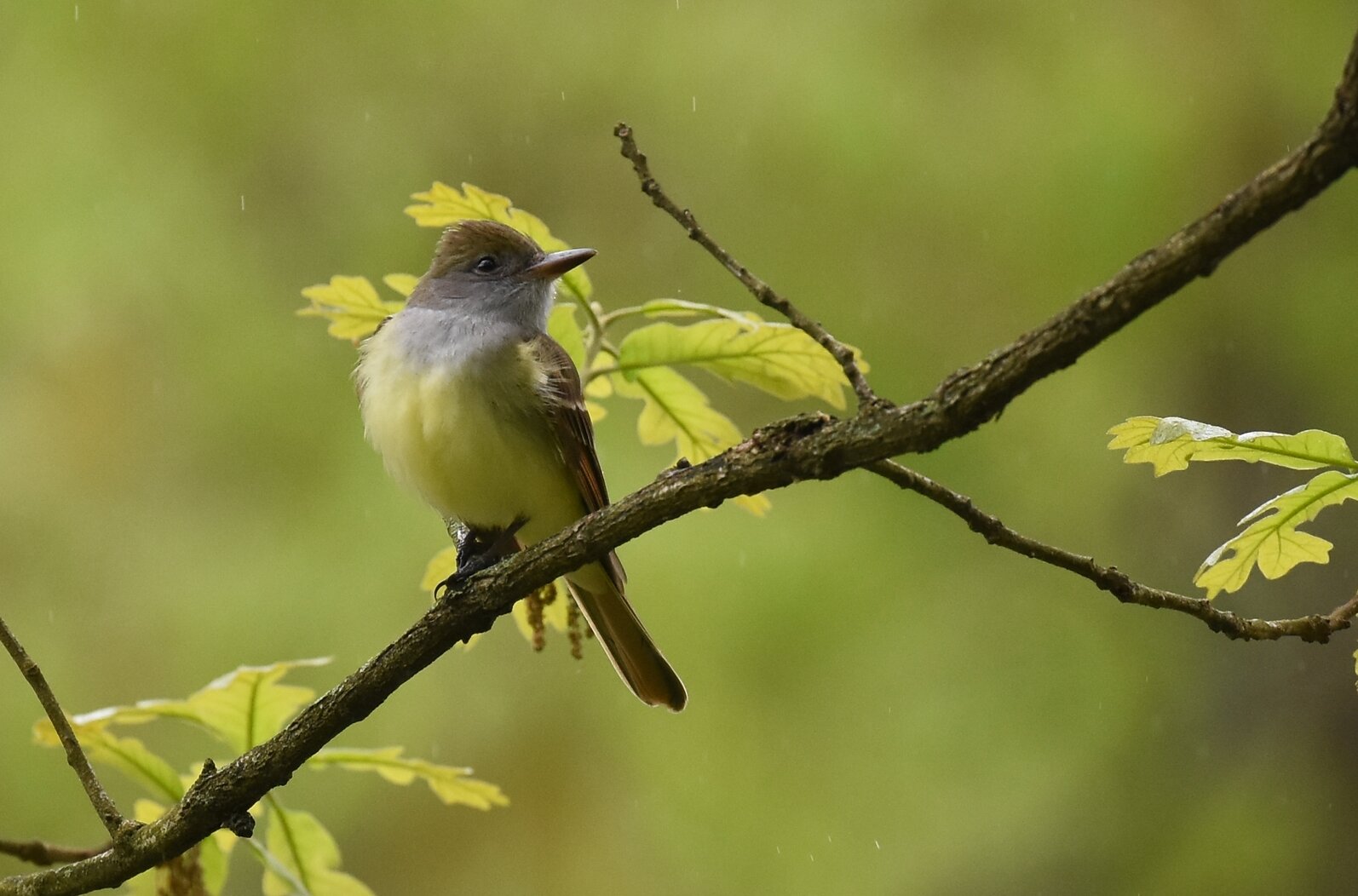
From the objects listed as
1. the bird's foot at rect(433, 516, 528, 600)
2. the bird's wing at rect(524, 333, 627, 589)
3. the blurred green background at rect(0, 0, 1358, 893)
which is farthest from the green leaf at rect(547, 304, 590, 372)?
the blurred green background at rect(0, 0, 1358, 893)

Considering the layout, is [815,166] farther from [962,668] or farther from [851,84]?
[962,668]

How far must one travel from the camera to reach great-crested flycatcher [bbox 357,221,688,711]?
113 inches

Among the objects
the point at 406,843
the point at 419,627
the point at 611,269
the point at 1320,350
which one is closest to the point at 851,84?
the point at 611,269

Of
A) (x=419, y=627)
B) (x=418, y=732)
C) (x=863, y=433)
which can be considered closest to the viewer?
(x=863, y=433)

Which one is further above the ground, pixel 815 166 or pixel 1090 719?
pixel 815 166

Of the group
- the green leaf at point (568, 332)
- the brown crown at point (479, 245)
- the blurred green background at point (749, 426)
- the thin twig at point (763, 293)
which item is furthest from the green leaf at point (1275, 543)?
the blurred green background at point (749, 426)

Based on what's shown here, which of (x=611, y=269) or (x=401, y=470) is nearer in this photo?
(x=401, y=470)

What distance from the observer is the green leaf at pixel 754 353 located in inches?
92.3

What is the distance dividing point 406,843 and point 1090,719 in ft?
8.54

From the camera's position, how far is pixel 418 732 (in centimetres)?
512

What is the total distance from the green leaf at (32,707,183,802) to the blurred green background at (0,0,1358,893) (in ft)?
8.12

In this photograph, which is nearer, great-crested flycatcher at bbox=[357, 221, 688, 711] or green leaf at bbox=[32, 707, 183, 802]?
green leaf at bbox=[32, 707, 183, 802]

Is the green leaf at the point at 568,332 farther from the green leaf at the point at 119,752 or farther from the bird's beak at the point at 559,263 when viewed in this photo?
the green leaf at the point at 119,752

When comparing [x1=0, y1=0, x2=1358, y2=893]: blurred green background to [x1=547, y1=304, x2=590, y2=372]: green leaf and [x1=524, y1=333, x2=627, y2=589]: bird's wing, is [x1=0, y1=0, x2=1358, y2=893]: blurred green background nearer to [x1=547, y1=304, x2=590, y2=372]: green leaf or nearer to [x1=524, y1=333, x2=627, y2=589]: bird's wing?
[x1=524, y1=333, x2=627, y2=589]: bird's wing
